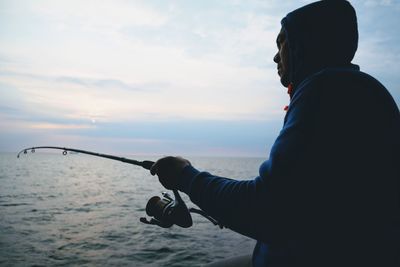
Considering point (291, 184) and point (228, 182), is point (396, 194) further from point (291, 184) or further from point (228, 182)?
point (228, 182)

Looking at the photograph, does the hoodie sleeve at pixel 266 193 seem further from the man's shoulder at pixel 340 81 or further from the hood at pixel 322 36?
the hood at pixel 322 36

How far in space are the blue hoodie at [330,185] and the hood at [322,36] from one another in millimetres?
253

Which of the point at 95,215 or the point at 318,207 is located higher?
the point at 318,207

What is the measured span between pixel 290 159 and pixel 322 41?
0.73 m

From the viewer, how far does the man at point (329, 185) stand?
126 cm

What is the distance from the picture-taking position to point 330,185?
127 cm

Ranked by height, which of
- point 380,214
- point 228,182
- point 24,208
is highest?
point 228,182

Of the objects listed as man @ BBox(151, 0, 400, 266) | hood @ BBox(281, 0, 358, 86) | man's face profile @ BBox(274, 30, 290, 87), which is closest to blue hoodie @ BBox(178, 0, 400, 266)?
man @ BBox(151, 0, 400, 266)

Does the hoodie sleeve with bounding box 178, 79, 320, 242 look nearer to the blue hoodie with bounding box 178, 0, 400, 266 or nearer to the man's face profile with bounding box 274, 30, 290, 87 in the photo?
the blue hoodie with bounding box 178, 0, 400, 266

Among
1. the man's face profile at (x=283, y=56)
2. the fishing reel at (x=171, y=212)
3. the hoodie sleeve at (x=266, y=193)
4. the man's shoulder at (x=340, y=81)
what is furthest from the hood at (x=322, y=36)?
the fishing reel at (x=171, y=212)

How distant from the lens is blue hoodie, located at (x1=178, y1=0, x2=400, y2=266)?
4.15 ft

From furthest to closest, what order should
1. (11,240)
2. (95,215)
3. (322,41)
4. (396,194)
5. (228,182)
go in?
(95,215), (11,240), (322,41), (228,182), (396,194)

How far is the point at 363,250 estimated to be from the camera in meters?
1.36

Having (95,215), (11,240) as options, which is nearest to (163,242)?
(11,240)
